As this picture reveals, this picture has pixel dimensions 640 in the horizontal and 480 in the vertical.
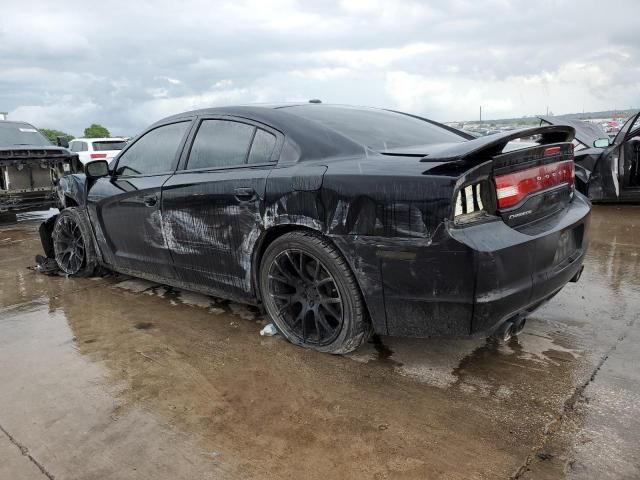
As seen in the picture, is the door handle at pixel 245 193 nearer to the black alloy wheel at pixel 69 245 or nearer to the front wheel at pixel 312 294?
the front wheel at pixel 312 294

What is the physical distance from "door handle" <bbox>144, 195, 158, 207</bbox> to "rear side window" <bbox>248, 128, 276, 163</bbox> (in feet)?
3.11

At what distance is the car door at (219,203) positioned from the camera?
3.20m

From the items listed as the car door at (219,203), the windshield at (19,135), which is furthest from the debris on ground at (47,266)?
the windshield at (19,135)

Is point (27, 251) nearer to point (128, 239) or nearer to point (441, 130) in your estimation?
point (128, 239)

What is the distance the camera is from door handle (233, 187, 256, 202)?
3.15 m

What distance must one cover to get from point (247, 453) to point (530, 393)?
54.5 inches

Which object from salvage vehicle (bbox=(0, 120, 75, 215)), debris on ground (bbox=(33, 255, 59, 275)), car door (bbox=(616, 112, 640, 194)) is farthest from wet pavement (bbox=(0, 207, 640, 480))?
salvage vehicle (bbox=(0, 120, 75, 215))

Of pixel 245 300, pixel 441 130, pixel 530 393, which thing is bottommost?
pixel 530 393

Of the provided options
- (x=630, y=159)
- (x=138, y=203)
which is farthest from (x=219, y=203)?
(x=630, y=159)

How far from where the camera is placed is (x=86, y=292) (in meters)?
4.59

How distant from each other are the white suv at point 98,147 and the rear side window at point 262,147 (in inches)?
544

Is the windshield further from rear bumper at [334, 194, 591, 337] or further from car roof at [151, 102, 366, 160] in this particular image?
rear bumper at [334, 194, 591, 337]

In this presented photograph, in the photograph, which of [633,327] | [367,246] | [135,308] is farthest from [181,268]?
[633,327]

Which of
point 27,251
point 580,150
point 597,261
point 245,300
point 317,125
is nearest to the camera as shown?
point 317,125
